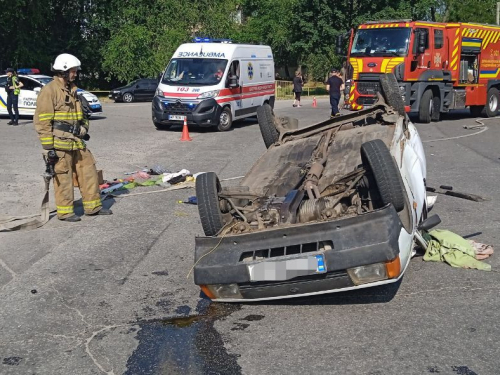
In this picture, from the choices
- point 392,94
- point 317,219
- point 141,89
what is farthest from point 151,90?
point 317,219

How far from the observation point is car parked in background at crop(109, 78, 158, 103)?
3556 centimetres

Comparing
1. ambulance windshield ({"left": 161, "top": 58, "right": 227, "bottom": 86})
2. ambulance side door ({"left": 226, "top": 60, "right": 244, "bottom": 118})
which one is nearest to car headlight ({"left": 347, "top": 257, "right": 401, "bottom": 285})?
ambulance windshield ({"left": 161, "top": 58, "right": 227, "bottom": 86})

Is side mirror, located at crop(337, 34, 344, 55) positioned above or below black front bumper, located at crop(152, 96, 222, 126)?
above

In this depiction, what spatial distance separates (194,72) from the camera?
18.7 m

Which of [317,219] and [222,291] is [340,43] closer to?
[317,219]

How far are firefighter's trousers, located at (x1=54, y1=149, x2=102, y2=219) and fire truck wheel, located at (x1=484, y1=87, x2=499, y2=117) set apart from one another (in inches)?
685

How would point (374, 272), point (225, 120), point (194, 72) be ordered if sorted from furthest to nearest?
point (225, 120)
point (194, 72)
point (374, 272)

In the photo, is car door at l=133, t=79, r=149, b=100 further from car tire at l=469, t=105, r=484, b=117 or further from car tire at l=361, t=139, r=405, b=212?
car tire at l=361, t=139, r=405, b=212

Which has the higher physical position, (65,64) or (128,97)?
(65,64)

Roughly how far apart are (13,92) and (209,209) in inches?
644

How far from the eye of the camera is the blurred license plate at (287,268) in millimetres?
4629

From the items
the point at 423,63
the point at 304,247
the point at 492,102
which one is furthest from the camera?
the point at 492,102

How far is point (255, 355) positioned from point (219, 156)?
9.60 meters

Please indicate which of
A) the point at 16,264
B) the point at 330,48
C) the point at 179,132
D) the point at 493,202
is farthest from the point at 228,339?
the point at 330,48
